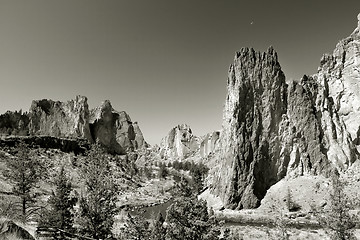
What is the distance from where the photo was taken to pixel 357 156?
81.5 m

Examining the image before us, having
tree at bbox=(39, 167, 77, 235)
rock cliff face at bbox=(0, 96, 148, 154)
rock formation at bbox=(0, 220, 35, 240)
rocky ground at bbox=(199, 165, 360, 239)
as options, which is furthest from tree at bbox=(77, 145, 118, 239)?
rock cliff face at bbox=(0, 96, 148, 154)

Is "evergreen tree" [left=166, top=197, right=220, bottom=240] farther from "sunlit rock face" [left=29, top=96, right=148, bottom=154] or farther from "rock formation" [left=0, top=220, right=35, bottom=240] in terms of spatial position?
"sunlit rock face" [left=29, top=96, right=148, bottom=154]

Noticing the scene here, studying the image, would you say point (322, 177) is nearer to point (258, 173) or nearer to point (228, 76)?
point (258, 173)

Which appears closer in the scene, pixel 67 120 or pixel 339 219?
pixel 339 219

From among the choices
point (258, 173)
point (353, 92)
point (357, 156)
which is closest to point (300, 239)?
point (258, 173)

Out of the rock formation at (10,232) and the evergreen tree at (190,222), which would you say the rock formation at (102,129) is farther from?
the rock formation at (10,232)

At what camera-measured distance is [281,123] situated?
84.8 meters

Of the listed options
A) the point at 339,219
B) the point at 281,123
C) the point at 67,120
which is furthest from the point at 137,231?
the point at 67,120

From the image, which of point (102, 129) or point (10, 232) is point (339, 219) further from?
point (102, 129)

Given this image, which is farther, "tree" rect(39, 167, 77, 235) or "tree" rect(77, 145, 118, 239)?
"tree" rect(39, 167, 77, 235)

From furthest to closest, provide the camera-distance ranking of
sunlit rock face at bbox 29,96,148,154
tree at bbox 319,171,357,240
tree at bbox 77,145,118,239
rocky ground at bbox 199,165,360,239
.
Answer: sunlit rock face at bbox 29,96,148,154 → rocky ground at bbox 199,165,360,239 → tree at bbox 319,171,357,240 → tree at bbox 77,145,118,239

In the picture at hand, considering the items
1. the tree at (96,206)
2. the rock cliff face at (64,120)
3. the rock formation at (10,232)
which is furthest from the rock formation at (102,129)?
the rock formation at (10,232)

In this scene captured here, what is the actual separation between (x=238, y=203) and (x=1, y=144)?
83075mm

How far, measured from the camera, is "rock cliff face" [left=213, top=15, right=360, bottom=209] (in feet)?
258
